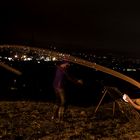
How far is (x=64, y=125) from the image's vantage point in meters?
10.7

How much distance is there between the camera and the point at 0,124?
413 inches

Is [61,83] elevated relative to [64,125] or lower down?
elevated

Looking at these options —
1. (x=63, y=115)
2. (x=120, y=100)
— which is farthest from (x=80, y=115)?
(x=120, y=100)

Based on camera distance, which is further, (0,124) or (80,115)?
(80,115)

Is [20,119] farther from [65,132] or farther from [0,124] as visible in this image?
[65,132]

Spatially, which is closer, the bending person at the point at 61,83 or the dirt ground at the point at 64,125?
the dirt ground at the point at 64,125

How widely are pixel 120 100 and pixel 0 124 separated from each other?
373 centimetres

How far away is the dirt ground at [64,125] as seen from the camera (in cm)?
959

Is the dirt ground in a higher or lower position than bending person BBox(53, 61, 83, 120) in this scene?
lower

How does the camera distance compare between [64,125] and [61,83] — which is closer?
[64,125]

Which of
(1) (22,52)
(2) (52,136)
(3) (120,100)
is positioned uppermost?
(1) (22,52)

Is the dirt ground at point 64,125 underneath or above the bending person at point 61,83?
underneath

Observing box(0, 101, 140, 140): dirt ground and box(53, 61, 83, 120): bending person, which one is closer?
box(0, 101, 140, 140): dirt ground

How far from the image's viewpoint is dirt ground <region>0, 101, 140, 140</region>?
9.59m
